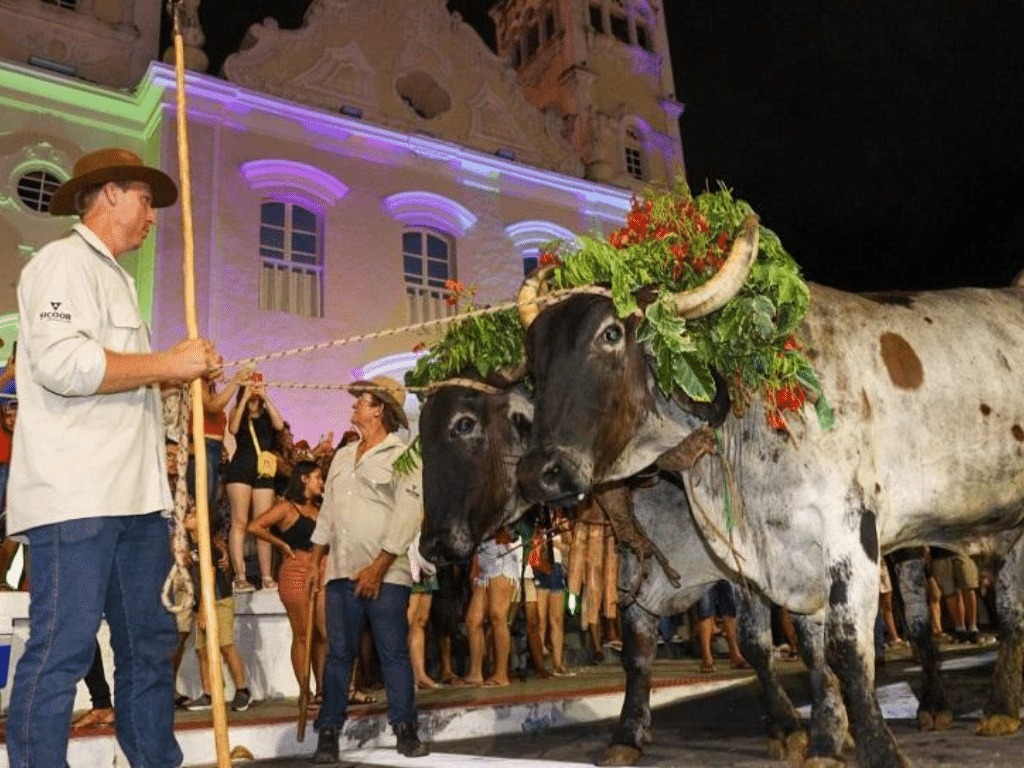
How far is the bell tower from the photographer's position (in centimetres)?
2345

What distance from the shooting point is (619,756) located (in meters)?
4.86

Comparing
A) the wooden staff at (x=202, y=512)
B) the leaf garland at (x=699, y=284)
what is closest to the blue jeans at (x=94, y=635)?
the wooden staff at (x=202, y=512)

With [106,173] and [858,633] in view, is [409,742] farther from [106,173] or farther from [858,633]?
[106,173]

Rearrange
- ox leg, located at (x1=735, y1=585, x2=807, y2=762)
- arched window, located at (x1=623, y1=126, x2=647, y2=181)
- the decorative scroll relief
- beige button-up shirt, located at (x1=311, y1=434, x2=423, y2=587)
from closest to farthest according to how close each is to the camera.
Result: 1. ox leg, located at (x1=735, y1=585, x2=807, y2=762)
2. beige button-up shirt, located at (x1=311, y1=434, x2=423, y2=587)
3. the decorative scroll relief
4. arched window, located at (x1=623, y1=126, x2=647, y2=181)

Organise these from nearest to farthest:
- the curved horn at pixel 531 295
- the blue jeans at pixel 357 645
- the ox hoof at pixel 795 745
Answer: the curved horn at pixel 531 295 < the ox hoof at pixel 795 745 < the blue jeans at pixel 357 645

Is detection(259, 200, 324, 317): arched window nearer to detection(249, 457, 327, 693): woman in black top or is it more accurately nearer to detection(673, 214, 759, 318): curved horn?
detection(249, 457, 327, 693): woman in black top

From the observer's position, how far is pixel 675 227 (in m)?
4.48

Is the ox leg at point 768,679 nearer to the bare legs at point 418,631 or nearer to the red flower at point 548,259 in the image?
the red flower at point 548,259

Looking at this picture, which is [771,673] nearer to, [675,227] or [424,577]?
[675,227]

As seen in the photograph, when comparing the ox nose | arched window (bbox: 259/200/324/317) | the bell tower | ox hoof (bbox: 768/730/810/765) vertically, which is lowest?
ox hoof (bbox: 768/730/810/765)

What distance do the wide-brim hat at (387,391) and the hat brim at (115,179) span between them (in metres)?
2.06

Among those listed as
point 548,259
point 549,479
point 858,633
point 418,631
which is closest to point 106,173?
point 549,479

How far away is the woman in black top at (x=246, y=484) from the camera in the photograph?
8836mm

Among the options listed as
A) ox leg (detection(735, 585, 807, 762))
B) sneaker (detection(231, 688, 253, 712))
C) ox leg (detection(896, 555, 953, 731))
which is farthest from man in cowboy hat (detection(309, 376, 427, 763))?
ox leg (detection(896, 555, 953, 731))
